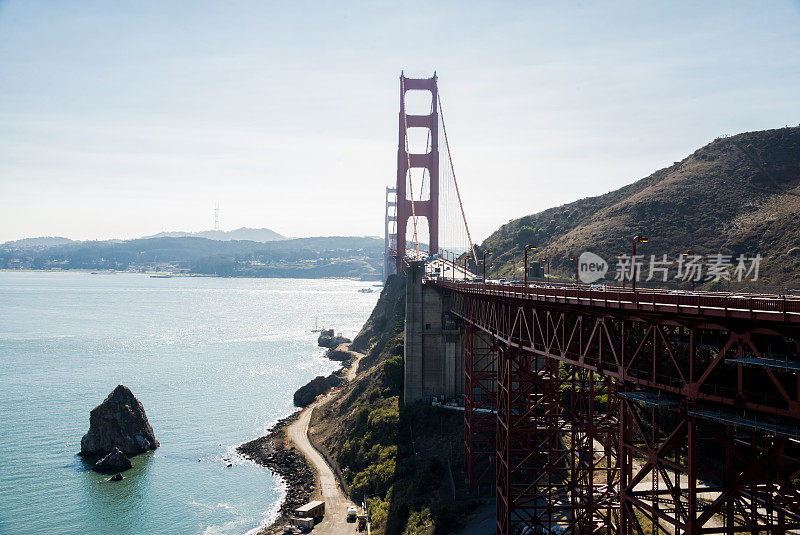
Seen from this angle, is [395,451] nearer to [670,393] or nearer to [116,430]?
[116,430]

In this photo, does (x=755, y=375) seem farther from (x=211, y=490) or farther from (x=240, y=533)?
(x=211, y=490)

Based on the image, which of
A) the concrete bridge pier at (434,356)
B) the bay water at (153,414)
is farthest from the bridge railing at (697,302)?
the bay water at (153,414)

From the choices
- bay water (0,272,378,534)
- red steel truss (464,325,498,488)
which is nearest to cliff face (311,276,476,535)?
red steel truss (464,325,498,488)

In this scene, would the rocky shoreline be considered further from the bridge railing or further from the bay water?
the bridge railing

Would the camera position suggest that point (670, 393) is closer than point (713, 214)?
Yes

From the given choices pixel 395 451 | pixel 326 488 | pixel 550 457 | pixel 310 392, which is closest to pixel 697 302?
pixel 550 457

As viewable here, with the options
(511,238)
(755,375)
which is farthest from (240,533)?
(511,238)
